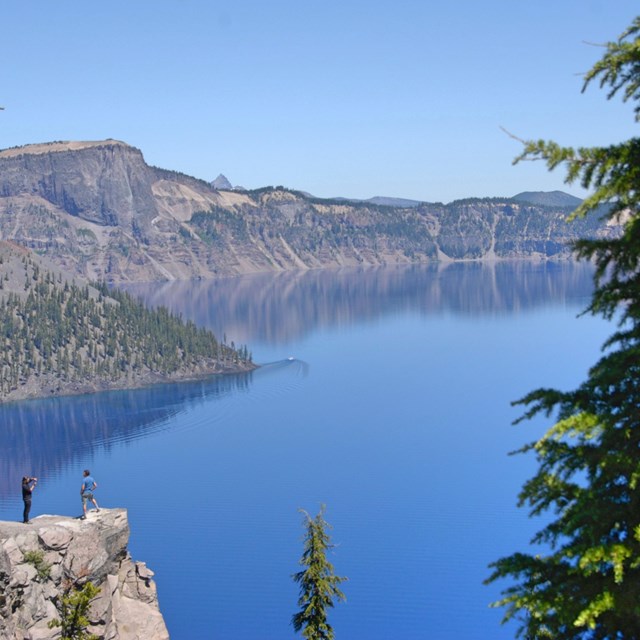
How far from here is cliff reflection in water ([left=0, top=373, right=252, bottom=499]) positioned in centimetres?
12538

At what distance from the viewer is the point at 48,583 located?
38906 millimetres

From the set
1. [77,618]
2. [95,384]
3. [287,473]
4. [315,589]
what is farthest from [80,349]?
[77,618]

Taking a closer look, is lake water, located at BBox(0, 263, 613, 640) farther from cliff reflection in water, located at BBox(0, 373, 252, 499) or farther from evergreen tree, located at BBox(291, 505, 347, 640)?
evergreen tree, located at BBox(291, 505, 347, 640)

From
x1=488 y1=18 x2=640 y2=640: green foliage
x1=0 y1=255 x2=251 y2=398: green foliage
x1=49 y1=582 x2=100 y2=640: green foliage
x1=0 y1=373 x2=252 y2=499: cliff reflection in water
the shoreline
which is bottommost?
x1=0 y1=373 x2=252 y2=499: cliff reflection in water

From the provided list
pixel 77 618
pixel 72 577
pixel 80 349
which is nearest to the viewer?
pixel 77 618

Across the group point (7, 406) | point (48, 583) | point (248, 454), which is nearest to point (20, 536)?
point (48, 583)

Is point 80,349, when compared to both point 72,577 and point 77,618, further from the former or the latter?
point 77,618

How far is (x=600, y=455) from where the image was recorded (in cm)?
1287

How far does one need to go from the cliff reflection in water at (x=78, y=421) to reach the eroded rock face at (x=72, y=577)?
6736 cm

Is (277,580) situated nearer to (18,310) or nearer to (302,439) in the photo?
(302,439)

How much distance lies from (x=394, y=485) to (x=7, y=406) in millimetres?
93343

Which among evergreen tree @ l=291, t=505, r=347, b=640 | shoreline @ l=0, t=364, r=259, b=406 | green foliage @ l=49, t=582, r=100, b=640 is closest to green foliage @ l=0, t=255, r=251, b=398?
shoreline @ l=0, t=364, r=259, b=406

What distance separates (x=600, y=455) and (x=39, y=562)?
3198 centimetres

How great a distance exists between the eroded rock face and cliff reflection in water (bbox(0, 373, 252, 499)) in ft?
221
